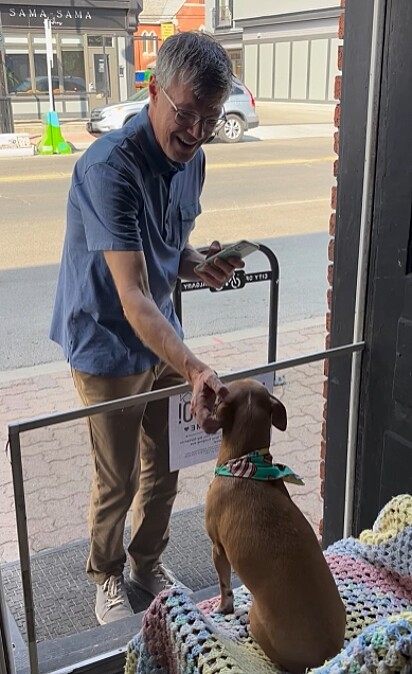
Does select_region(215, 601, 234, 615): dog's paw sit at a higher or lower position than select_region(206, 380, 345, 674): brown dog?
lower

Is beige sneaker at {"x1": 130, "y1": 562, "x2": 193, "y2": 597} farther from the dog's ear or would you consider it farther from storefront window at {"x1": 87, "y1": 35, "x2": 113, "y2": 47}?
storefront window at {"x1": 87, "y1": 35, "x2": 113, "y2": 47}

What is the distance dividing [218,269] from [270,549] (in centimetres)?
85

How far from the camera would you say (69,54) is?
46.6 feet

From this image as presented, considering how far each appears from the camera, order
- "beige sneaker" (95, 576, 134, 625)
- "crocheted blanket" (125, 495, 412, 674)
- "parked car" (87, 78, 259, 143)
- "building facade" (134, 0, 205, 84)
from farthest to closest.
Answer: "parked car" (87, 78, 259, 143) → "building facade" (134, 0, 205, 84) → "beige sneaker" (95, 576, 134, 625) → "crocheted blanket" (125, 495, 412, 674)

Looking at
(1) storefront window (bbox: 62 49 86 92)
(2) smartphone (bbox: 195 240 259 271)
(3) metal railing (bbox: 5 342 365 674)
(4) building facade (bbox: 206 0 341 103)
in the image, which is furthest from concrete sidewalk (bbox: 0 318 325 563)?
(1) storefront window (bbox: 62 49 86 92)

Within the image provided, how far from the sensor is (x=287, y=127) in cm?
1573

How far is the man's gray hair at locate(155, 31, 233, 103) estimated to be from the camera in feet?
5.46

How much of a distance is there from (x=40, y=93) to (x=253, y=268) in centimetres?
1069

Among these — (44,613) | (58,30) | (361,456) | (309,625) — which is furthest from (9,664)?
(58,30)

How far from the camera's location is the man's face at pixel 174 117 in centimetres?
170

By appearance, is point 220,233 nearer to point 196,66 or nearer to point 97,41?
point 196,66

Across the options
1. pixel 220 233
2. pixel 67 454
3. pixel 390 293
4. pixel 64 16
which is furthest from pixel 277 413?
pixel 64 16

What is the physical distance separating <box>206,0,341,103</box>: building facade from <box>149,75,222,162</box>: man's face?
9.12 m

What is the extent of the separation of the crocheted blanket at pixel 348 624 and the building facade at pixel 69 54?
9592mm
